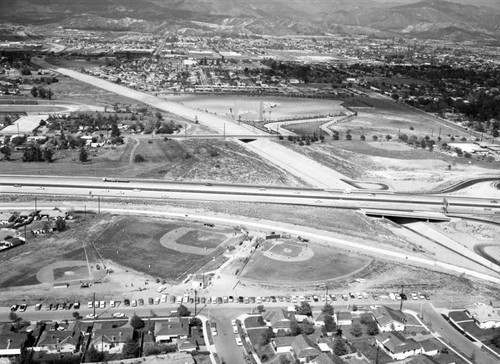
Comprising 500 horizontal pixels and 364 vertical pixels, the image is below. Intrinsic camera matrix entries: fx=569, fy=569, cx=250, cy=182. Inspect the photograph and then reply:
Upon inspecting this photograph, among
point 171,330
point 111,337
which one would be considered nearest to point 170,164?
point 171,330

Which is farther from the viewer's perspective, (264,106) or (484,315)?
(264,106)

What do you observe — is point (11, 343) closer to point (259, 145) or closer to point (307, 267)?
point (307, 267)

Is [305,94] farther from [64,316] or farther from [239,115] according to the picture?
[64,316]

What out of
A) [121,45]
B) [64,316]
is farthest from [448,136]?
[121,45]

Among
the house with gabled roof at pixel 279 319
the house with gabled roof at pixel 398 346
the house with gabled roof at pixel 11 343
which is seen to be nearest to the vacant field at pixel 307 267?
the house with gabled roof at pixel 279 319

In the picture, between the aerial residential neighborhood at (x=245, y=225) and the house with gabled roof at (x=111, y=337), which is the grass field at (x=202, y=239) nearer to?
the aerial residential neighborhood at (x=245, y=225)

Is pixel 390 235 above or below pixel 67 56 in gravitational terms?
below

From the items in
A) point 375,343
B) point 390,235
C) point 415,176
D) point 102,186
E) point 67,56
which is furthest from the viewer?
point 67,56
